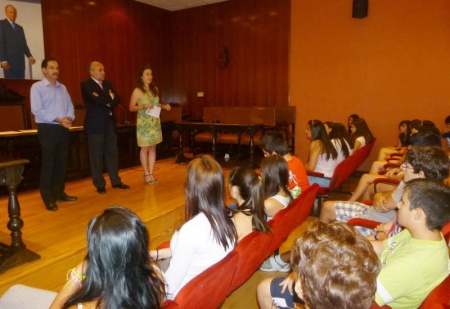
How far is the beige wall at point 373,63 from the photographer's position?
5625 mm

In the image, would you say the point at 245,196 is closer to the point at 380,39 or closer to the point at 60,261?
the point at 60,261

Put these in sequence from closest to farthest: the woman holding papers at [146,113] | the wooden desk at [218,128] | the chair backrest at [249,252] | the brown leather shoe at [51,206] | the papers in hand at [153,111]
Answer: the chair backrest at [249,252]
the brown leather shoe at [51,206]
the woman holding papers at [146,113]
the papers in hand at [153,111]
the wooden desk at [218,128]

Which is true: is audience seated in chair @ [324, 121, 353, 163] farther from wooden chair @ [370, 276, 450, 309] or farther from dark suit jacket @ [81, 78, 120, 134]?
wooden chair @ [370, 276, 450, 309]

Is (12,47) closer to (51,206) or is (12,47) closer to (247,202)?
(51,206)

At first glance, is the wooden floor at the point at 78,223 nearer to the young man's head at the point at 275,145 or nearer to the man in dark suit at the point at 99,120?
the man in dark suit at the point at 99,120

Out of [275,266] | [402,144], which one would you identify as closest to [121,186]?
[275,266]

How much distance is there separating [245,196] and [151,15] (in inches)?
304

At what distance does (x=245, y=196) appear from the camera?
2.02 m

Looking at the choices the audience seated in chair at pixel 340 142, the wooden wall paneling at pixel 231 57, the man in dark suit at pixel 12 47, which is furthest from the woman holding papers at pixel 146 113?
the wooden wall paneling at pixel 231 57

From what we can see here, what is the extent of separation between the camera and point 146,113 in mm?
4777

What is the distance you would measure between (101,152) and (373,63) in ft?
14.9

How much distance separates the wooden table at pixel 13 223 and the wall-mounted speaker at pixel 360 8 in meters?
5.38

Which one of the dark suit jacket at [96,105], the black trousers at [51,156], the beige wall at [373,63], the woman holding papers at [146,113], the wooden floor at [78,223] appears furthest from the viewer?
the beige wall at [373,63]

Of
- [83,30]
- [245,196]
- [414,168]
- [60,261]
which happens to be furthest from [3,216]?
[83,30]
